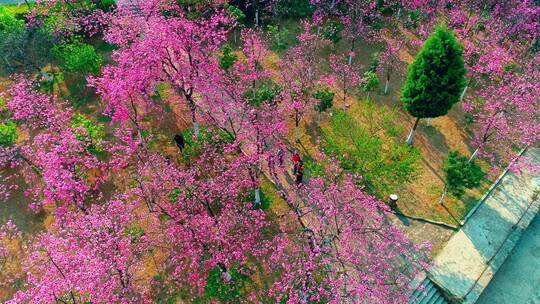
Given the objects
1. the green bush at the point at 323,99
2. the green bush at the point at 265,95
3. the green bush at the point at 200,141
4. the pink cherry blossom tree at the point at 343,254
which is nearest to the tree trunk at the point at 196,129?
the green bush at the point at 200,141

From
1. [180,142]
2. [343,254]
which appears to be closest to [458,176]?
[343,254]

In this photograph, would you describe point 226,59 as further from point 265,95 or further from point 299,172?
point 299,172

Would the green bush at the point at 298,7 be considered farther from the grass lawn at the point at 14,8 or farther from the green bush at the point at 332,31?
the grass lawn at the point at 14,8

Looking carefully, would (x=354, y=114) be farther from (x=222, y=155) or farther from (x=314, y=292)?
(x=314, y=292)

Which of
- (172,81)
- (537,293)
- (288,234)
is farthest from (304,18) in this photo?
(537,293)

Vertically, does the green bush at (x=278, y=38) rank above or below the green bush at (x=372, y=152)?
above

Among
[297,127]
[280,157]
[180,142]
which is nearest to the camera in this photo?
[280,157]
